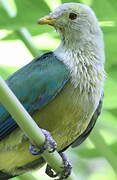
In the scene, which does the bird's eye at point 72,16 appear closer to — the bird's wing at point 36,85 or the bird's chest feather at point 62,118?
the bird's wing at point 36,85

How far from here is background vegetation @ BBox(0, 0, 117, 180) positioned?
Answer: 2.65 m

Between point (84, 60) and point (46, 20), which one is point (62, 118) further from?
point (46, 20)

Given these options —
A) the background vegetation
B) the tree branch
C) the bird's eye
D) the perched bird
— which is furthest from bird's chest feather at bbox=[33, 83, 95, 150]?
the tree branch

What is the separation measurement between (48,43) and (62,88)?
492 millimetres

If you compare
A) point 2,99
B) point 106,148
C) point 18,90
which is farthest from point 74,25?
point 2,99

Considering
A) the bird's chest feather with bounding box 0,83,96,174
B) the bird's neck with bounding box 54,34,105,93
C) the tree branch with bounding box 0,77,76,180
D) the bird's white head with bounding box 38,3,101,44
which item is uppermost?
the tree branch with bounding box 0,77,76,180

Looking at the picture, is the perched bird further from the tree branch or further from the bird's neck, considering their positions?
the tree branch

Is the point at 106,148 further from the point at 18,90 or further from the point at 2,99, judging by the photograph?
the point at 2,99

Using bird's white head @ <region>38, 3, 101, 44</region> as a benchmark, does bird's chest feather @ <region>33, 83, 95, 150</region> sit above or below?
below

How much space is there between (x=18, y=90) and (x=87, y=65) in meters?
0.40

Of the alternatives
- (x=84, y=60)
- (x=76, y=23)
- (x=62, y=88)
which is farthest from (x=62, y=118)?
(x=76, y=23)

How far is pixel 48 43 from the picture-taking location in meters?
3.25

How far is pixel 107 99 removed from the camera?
310cm

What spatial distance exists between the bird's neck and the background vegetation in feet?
0.23
